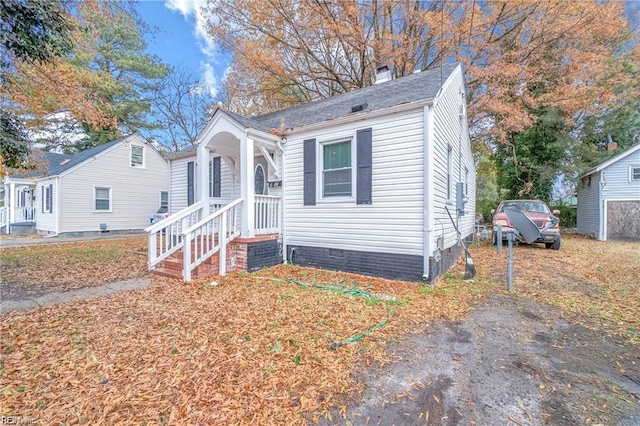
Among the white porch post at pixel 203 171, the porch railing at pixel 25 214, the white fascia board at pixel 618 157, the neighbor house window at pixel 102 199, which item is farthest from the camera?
the porch railing at pixel 25 214

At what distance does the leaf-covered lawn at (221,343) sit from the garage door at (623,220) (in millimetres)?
11470

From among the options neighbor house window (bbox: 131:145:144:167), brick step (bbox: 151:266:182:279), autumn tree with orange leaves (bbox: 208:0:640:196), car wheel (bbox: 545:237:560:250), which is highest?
autumn tree with orange leaves (bbox: 208:0:640:196)

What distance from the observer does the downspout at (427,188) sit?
5.43 m

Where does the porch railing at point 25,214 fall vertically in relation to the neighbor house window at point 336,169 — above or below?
below

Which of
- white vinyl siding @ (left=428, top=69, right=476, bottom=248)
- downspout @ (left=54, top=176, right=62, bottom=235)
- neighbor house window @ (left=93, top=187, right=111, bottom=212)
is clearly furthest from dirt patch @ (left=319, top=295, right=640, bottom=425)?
neighbor house window @ (left=93, top=187, right=111, bottom=212)

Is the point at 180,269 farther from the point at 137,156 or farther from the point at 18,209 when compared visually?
the point at 18,209

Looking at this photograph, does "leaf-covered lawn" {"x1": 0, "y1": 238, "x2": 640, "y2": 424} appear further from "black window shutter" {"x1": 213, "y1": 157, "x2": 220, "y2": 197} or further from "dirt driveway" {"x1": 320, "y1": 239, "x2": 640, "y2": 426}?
"black window shutter" {"x1": 213, "y1": 157, "x2": 220, "y2": 197}

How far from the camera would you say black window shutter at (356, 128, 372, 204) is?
613cm

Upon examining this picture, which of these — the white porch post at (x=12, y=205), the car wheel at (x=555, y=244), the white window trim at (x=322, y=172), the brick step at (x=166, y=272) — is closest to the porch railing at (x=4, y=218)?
the white porch post at (x=12, y=205)

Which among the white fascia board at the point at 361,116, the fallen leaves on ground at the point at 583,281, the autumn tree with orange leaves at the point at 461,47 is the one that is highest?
the autumn tree with orange leaves at the point at 461,47

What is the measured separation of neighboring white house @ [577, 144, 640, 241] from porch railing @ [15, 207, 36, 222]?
3125 cm

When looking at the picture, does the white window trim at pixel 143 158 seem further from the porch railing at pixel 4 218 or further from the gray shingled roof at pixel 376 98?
the gray shingled roof at pixel 376 98

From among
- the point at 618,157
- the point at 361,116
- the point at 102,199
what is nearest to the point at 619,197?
the point at 618,157

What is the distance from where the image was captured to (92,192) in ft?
51.3
